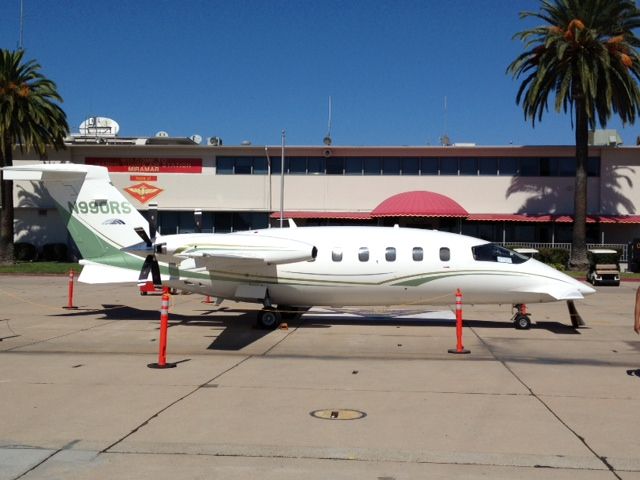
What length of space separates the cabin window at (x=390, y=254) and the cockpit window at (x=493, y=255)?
2.13 m

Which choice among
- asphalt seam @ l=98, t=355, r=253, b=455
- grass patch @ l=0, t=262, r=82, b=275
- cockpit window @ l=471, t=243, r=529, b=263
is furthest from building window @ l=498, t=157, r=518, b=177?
asphalt seam @ l=98, t=355, r=253, b=455

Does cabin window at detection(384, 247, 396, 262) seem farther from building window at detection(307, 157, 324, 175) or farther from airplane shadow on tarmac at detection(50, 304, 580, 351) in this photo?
building window at detection(307, 157, 324, 175)

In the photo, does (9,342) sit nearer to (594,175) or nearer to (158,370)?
(158,370)

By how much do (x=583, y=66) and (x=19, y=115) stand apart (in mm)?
34283

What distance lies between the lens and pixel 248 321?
19812 millimetres

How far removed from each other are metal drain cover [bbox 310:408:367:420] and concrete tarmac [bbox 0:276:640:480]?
0.06m

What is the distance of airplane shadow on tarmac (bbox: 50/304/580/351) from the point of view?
705 inches

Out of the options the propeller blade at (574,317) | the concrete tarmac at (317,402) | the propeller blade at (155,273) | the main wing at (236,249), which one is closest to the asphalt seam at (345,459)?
the concrete tarmac at (317,402)

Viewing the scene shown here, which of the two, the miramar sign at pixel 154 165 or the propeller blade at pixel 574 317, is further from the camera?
the miramar sign at pixel 154 165

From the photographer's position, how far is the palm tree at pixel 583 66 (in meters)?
40.8

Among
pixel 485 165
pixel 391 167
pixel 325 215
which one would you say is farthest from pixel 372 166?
pixel 485 165

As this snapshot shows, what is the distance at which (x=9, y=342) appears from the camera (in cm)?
1565

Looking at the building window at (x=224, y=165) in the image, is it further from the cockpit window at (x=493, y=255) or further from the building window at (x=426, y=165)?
the cockpit window at (x=493, y=255)

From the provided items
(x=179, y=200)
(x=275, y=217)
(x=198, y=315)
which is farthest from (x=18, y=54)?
(x=198, y=315)
